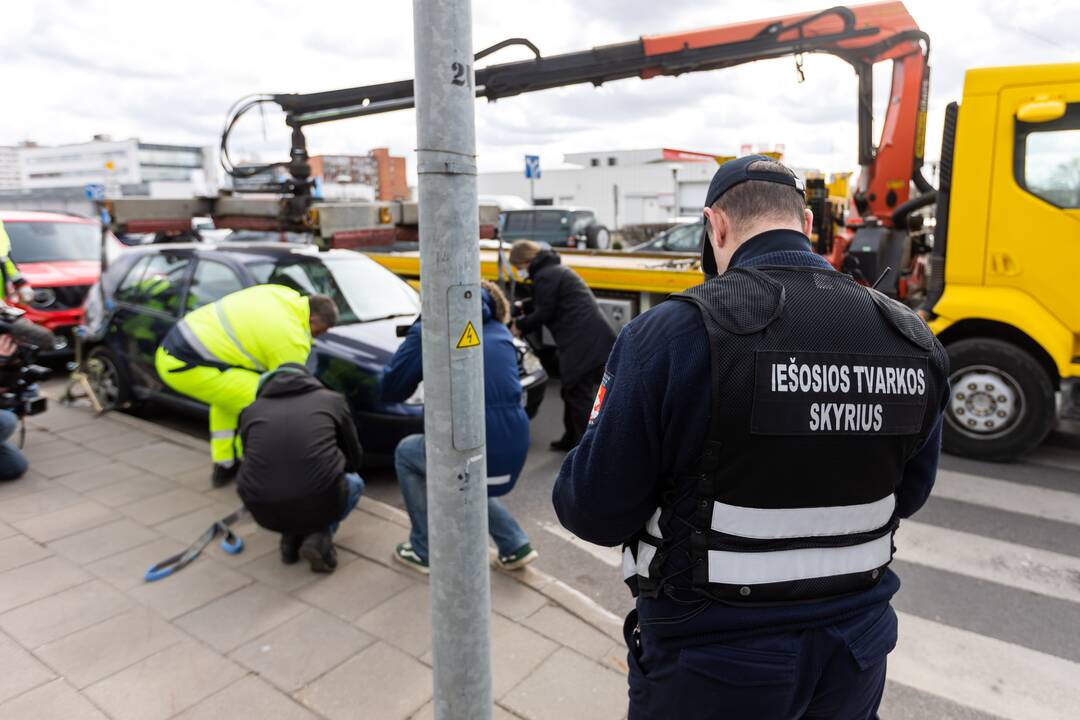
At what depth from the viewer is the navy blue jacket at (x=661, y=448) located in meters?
1.54

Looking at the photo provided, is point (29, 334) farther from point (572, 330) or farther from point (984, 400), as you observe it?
point (984, 400)

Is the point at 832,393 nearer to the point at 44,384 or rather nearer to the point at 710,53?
the point at 710,53

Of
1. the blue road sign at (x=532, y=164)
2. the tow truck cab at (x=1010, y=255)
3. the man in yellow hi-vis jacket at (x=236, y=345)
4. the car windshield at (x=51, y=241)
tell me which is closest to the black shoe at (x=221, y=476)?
the man in yellow hi-vis jacket at (x=236, y=345)

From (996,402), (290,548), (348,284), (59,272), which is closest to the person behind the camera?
(290,548)

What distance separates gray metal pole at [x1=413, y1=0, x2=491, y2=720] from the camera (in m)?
1.80

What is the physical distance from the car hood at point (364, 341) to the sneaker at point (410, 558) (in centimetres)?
167

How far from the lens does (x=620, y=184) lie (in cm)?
4903

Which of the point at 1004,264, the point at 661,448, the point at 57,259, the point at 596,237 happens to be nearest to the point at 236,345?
the point at 661,448

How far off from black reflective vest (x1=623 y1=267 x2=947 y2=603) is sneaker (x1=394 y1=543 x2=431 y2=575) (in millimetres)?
2313

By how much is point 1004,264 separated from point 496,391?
13.9 feet

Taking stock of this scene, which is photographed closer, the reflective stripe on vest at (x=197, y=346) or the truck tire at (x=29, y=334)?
the reflective stripe on vest at (x=197, y=346)

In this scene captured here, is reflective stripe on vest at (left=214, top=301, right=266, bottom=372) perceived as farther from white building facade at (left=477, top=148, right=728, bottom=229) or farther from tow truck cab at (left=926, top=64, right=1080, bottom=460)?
white building facade at (left=477, top=148, right=728, bottom=229)

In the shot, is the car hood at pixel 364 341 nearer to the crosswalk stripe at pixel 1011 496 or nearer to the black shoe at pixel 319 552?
the black shoe at pixel 319 552

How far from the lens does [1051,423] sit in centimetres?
547
